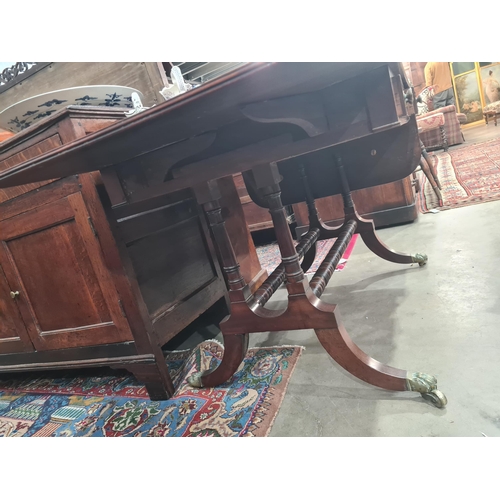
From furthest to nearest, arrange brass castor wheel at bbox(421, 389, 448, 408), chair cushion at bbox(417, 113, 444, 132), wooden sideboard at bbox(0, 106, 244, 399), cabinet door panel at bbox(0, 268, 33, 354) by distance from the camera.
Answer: chair cushion at bbox(417, 113, 444, 132) → cabinet door panel at bbox(0, 268, 33, 354) → wooden sideboard at bbox(0, 106, 244, 399) → brass castor wheel at bbox(421, 389, 448, 408)

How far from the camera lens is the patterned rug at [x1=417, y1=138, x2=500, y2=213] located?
248 cm

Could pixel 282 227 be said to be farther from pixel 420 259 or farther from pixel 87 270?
pixel 420 259

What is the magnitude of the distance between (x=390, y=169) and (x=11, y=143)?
1450 millimetres

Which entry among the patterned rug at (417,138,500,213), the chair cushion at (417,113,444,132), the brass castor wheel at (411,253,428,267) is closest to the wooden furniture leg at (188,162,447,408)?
the brass castor wheel at (411,253,428,267)

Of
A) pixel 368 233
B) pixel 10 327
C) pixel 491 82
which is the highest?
pixel 491 82

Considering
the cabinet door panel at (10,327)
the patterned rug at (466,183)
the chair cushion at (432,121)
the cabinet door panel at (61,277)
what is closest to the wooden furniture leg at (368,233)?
the cabinet door panel at (61,277)

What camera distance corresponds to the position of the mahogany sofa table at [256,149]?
0.67 m

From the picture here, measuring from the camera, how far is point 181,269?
1405mm

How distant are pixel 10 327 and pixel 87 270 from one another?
613 mm

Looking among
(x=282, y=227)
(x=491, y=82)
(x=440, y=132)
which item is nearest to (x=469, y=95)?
(x=491, y=82)

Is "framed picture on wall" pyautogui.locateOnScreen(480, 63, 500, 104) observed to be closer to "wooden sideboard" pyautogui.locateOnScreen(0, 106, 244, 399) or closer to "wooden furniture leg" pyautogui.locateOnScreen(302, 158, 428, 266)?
"wooden furniture leg" pyautogui.locateOnScreen(302, 158, 428, 266)

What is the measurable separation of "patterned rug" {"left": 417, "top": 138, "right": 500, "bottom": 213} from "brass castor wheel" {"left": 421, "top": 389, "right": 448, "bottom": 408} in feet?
6.67

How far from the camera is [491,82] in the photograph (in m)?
8.70
